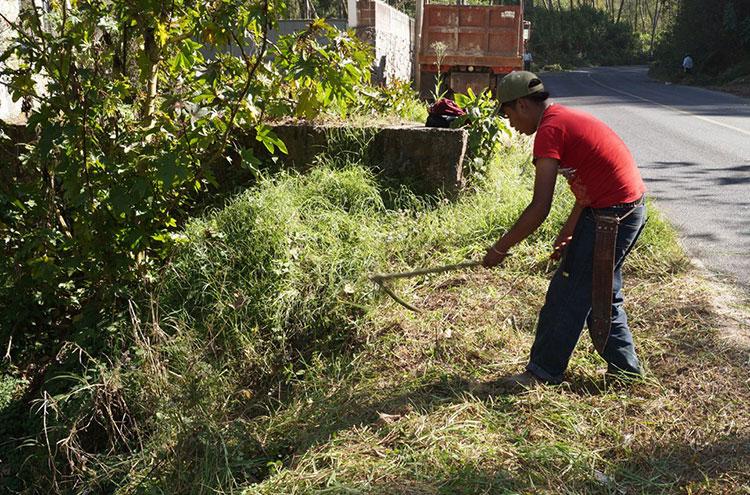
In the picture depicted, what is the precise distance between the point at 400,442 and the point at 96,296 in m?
2.51

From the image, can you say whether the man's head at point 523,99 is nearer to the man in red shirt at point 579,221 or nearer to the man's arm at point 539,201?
the man in red shirt at point 579,221

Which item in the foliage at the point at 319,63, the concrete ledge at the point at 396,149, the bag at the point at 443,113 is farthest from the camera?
the bag at the point at 443,113

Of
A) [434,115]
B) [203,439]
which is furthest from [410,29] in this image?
[203,439]

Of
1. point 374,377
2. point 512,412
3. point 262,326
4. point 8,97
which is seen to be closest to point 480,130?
point 262,326

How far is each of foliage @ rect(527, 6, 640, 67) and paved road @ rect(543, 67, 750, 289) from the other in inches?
1389

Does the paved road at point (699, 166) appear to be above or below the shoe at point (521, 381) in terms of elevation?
above

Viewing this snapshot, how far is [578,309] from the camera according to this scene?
11.8ft

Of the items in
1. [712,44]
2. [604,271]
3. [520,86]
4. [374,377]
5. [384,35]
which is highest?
[384,35]

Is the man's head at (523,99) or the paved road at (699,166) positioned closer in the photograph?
the man's head at (523,99)

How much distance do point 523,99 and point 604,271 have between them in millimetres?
903

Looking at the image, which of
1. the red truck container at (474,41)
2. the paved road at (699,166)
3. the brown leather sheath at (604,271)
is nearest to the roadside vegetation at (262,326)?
the brown leather sheath at (604,271)

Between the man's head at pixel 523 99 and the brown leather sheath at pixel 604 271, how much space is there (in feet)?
1.85

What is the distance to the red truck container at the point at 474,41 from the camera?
15102mm

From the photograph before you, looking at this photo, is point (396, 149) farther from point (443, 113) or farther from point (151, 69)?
point (151, 69)
